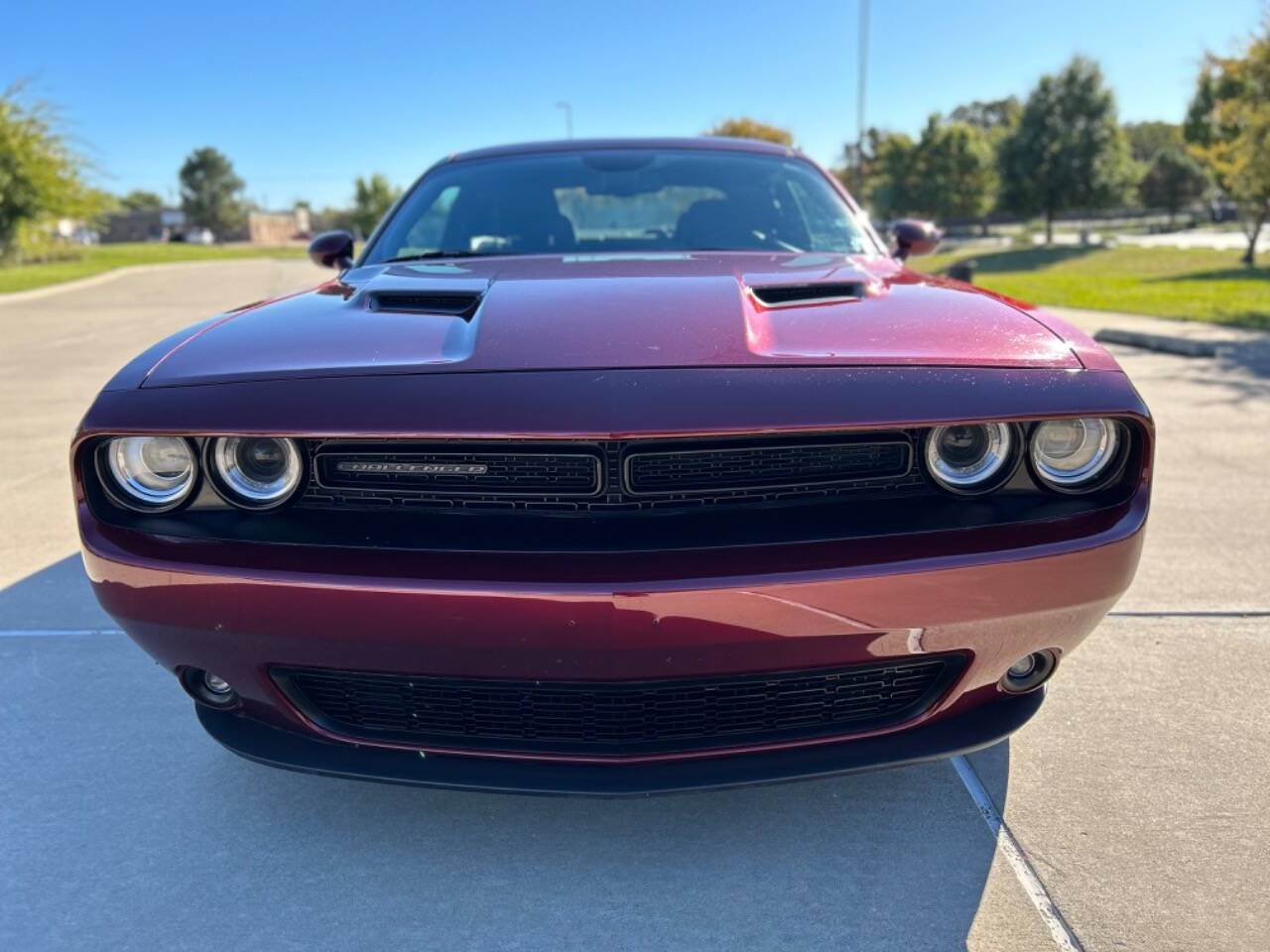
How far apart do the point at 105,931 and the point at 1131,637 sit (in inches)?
103

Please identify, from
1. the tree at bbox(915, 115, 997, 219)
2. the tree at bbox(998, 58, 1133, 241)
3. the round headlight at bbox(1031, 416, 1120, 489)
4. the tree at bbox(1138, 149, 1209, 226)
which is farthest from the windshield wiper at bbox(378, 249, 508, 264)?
the tree at bbox(1138, 149, 1209, 226)

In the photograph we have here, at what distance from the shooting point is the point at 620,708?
160 centimetres

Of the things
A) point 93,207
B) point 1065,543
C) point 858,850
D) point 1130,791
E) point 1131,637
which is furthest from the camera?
point 93,207

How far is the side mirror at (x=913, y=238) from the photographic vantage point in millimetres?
3197

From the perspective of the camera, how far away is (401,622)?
148 centimetres

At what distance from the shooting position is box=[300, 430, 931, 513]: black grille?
1.56 metres

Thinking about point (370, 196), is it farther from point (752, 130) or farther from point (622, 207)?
point (622, 207)

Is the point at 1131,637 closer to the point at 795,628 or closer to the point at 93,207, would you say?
the point at 795,628

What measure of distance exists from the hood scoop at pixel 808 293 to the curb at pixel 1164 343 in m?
6.80

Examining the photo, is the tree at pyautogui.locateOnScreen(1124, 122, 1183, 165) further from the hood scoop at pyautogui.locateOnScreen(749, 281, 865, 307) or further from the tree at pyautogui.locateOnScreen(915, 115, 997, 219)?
the hood scoop at pyautogui.locateOnScreen(749, 281, 865, 307)

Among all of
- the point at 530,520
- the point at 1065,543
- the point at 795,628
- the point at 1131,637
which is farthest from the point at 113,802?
the point at 1131,637

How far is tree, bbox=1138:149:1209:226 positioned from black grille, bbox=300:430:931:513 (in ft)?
203

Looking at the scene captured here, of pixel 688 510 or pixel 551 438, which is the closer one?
pixel 551 438

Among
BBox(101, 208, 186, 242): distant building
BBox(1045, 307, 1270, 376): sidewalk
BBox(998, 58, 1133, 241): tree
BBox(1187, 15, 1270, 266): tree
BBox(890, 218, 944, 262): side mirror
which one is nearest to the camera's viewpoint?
BBox(890, 218, 944, 262): side mirror
